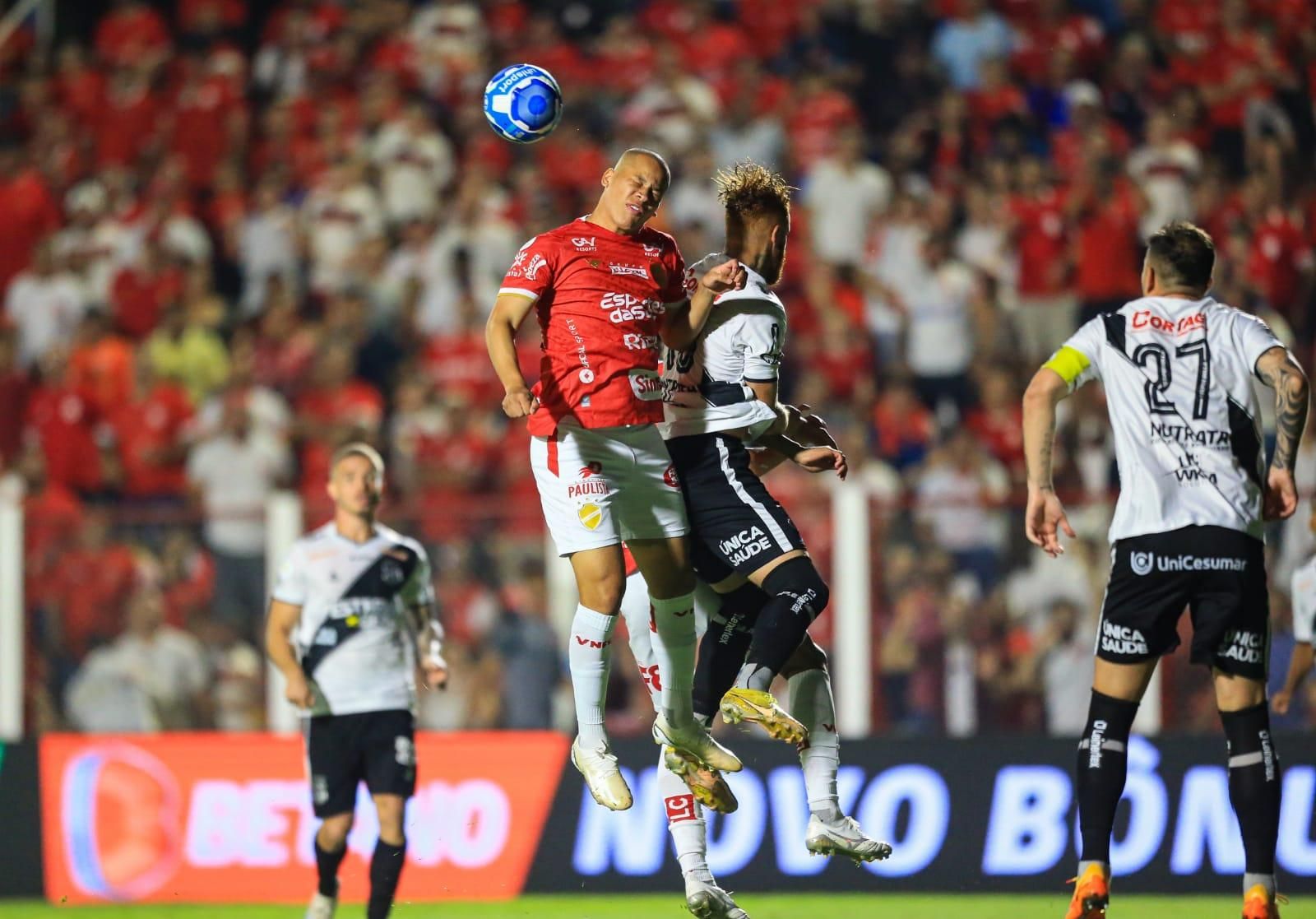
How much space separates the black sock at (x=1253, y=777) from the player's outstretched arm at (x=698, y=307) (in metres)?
2.39

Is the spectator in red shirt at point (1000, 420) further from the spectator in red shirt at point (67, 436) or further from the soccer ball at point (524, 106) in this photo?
the spectator in red shirt at point (67, 436)

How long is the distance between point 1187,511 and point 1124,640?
0.52 m

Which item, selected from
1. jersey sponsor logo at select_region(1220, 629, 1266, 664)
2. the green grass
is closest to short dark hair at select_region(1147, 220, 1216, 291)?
jersey sponsor logo at select_region(1220, 629, 1266, 664)

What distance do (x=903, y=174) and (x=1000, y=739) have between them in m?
5.43

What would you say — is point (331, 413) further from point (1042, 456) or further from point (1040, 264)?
point (1042, 456)

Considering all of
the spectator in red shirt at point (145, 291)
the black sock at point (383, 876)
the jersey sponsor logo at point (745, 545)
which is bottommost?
the black sock at point (383, 876)

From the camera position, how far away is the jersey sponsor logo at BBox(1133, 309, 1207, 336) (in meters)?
6.97

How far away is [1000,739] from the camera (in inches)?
425

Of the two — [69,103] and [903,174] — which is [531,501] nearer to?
[903,174]

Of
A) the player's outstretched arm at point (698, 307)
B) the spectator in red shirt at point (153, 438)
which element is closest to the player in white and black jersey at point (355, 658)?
the player's outstretched arm at point (698, 307)

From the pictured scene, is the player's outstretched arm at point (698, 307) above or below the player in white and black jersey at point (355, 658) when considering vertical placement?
above

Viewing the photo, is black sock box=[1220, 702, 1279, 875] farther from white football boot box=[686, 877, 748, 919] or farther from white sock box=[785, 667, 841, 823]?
white football boot box=[686, 877, 748, 919]

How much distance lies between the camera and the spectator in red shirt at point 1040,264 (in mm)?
13469

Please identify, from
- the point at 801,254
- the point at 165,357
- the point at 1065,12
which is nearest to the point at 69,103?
the point at 165,357
